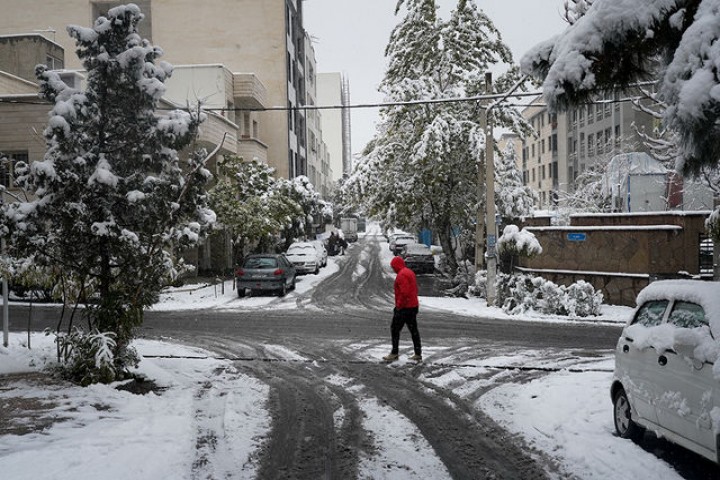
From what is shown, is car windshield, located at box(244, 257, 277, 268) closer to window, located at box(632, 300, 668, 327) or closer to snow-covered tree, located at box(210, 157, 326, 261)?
snow-covered tree, located at box(210, 157, 326, 261)

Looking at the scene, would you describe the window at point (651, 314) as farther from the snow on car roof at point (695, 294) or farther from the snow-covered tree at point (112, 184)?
the snow-covered tree at point (112, 184)

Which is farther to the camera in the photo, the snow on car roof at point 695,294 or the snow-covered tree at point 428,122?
the snow-covered tree at point 428,122

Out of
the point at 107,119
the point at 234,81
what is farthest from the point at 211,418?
the point at 234,81

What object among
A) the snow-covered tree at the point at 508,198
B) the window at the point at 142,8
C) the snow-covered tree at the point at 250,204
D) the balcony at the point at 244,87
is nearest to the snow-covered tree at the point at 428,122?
the snow-covered tree at the point at 508,198

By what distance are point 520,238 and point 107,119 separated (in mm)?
13216

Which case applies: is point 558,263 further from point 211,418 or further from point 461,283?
point 211,418

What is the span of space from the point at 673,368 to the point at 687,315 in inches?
21.1

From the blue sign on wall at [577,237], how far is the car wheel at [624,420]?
1409cm

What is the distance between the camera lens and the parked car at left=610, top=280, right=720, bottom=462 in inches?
201

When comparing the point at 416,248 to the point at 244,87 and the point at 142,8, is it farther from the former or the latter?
the point at 142,8

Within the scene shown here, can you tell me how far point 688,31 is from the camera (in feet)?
15.8

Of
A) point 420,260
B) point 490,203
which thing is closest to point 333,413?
point 490,203

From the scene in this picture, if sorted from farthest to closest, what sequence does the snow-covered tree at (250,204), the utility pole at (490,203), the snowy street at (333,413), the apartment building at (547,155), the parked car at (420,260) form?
the apartment building at (547,155) → the parked car at (420,260) → the snow-covered tree at (250,204) → the utility pole at (490,203) → the snowy street at (333,413)

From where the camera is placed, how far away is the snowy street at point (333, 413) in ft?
19.5
